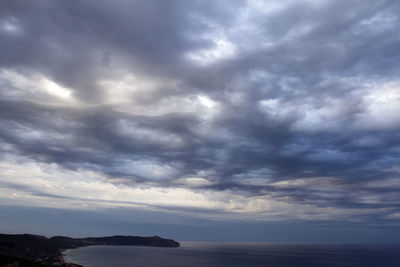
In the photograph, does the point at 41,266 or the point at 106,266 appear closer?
the point at 41,266

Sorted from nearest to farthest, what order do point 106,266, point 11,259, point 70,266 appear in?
1. point 11,259
2. point 70,266
3. point 106,266

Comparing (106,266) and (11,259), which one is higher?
(11,259)

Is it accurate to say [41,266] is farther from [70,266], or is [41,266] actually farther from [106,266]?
[106,266]

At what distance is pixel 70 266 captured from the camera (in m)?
164

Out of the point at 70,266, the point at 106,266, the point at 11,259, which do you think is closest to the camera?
the point at 11,259

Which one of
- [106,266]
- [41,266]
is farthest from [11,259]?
[106,266]

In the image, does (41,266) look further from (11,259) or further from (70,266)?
(70,266)

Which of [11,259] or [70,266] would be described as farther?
[70,266]

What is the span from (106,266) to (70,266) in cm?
4017

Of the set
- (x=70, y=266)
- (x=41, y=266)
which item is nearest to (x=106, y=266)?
(x=70, y=266)

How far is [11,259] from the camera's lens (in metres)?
130

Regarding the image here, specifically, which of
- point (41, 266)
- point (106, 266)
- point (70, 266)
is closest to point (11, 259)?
point (41, 266)

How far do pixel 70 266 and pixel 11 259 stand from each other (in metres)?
40.3

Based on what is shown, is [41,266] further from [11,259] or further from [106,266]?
[106,266]
